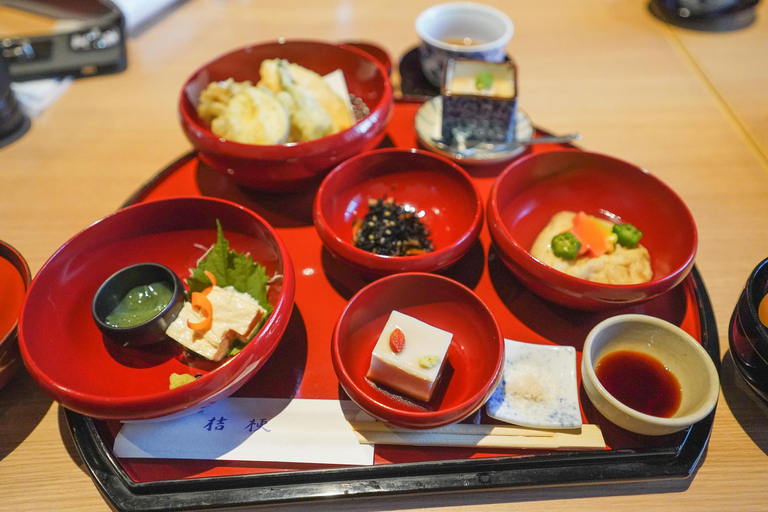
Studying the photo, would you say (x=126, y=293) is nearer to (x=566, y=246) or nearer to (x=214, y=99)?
(x=214, y=99)

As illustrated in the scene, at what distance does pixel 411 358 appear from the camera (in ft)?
4.09

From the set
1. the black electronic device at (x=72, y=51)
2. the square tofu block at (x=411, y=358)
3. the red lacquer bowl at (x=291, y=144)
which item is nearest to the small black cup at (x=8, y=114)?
the black electronic device at (x=72, y=51)

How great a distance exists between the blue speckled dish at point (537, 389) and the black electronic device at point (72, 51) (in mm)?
2547

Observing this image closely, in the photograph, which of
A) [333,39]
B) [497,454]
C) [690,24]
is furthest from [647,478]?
[690,24]

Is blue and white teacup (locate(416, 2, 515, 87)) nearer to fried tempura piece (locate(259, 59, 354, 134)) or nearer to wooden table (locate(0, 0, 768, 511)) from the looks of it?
wooden table (locate(0, 0, 768, 511))

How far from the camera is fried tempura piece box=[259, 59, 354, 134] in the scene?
190 cm

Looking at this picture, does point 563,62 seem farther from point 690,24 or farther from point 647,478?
point 647,478

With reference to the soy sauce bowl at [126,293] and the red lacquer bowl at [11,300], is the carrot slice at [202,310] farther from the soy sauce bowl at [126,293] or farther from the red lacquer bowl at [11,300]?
the red lacquer bowl at [11,300]

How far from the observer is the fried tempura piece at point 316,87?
190cm

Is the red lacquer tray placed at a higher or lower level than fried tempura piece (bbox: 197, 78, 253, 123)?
lower

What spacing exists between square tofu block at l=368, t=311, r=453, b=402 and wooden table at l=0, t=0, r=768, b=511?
277 millimetres

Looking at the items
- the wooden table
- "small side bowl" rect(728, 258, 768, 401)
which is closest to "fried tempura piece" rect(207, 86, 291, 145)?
the wooden table

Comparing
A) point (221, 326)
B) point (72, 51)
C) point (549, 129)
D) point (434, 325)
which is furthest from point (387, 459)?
point (72, 51)

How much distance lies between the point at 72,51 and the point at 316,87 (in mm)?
1526
